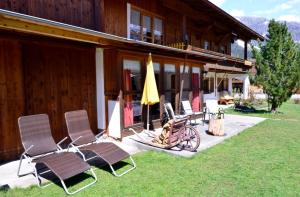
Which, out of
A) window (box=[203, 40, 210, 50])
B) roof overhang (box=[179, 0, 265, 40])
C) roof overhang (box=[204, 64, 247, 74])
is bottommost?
roof overhang (box=[204, 64, 247, 74])

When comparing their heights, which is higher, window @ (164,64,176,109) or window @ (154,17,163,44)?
window @ (154,17,163,44)

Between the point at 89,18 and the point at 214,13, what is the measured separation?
934 cm

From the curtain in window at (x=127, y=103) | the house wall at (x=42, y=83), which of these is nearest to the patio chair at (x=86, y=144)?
the house wall at (x=42, y=83)

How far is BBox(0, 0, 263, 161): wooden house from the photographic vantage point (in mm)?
5852

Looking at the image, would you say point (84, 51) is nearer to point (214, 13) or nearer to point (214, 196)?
point (214, 196)

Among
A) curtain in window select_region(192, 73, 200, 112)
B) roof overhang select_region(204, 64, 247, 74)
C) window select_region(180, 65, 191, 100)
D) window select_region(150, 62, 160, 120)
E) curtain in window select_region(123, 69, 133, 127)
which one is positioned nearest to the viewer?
curtain in window select_region(123, 69, 133, 127)

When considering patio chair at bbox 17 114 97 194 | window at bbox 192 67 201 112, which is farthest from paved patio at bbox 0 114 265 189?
window at bbox 192 67 201 112

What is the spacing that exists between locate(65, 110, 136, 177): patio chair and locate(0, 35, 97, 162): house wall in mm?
1222

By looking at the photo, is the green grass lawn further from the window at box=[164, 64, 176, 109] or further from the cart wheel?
the window at box=[164, 64, 176, 109]

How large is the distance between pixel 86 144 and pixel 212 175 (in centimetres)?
280

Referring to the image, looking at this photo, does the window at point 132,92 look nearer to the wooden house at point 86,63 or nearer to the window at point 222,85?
the wooden house at point 86,63

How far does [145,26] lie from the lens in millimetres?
11875

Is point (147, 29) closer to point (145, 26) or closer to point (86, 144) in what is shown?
point (145, 26)

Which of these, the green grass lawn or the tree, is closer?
the green grass lawn
